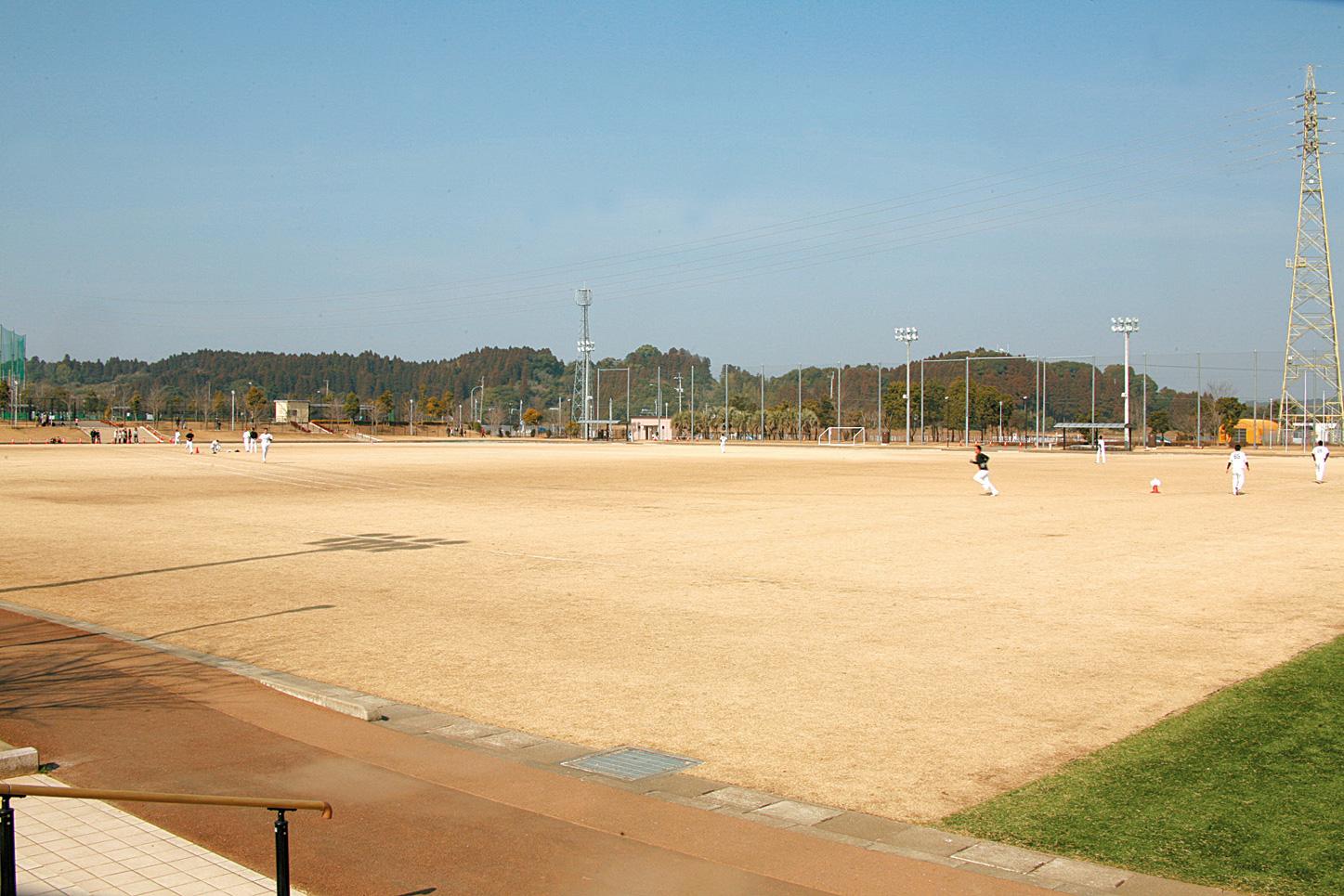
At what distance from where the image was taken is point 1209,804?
628 cm

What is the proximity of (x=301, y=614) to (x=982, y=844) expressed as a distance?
894 cm

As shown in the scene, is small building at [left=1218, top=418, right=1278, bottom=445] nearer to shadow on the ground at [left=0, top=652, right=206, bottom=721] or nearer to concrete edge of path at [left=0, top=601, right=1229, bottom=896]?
concrete edge of path at [left=0, top=601, right=1229, bottom=896]

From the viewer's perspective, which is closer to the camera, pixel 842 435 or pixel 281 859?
pixel 281 859

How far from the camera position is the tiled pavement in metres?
5.06

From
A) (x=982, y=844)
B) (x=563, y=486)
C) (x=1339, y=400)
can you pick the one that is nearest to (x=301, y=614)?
(x=982, y=844)

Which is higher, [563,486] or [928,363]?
[928,363]

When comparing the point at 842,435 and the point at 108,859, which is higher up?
the point at 842,435

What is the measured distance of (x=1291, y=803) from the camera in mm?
6254

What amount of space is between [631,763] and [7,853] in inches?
145

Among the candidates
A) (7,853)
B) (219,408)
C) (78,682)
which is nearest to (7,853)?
(7,853)

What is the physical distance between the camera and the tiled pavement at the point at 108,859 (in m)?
5.06

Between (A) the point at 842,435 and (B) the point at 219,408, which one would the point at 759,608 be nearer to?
(A) the point at 842,435

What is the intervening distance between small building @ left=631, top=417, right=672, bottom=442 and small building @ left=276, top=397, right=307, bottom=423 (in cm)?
3957

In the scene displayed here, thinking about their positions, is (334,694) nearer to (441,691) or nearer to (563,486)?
(441,691)
